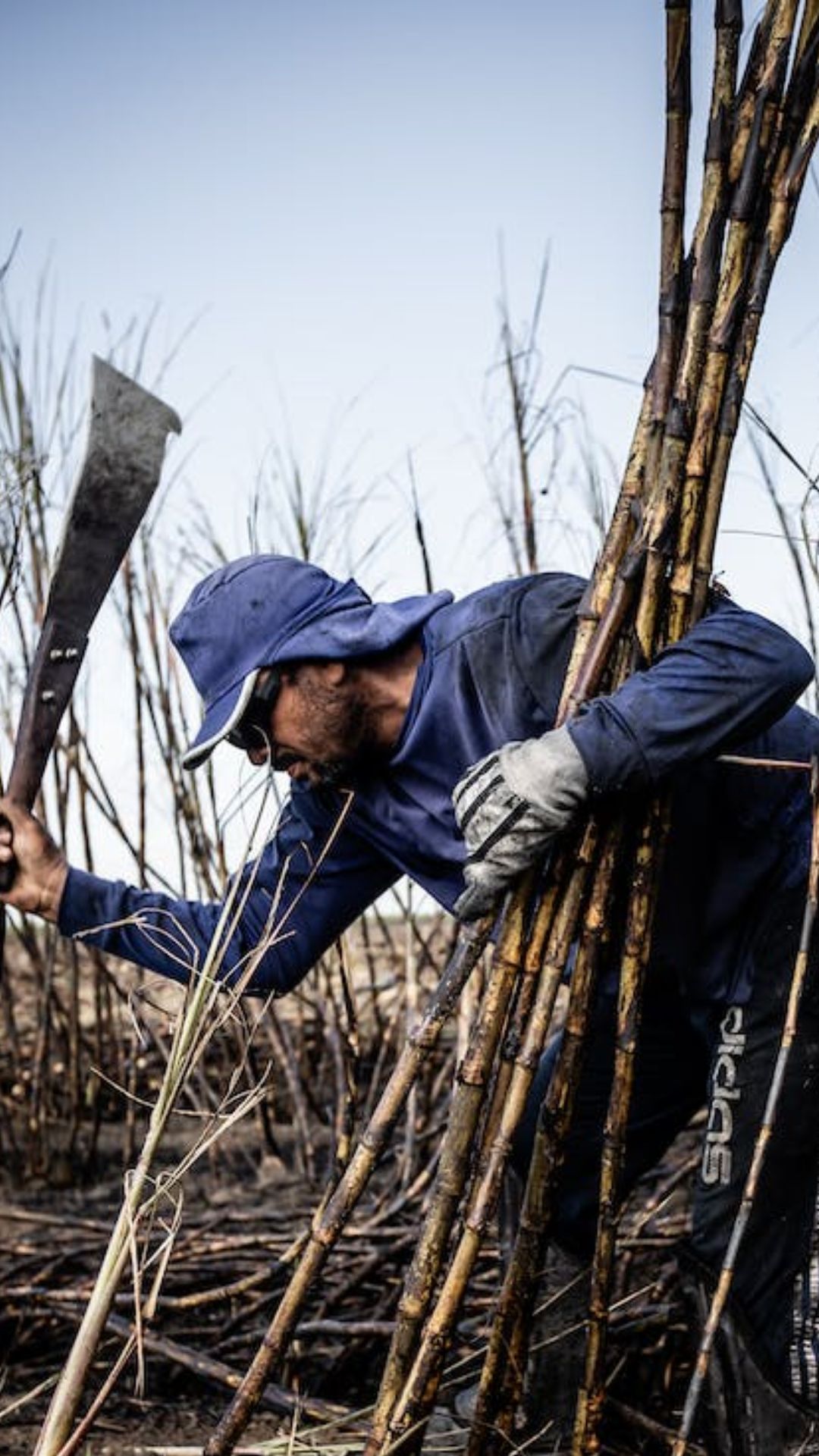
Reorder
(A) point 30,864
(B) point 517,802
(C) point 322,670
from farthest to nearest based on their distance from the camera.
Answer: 1. (A) point 30,864
2. (C) point 322,670
3. (B) point 517,802

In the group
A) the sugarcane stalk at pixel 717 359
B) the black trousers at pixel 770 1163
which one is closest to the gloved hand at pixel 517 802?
the sugarcane stalk at pixel 717 359

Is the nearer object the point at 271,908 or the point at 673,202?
the point at 673,202

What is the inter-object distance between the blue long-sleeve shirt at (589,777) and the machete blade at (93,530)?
1.06 ft

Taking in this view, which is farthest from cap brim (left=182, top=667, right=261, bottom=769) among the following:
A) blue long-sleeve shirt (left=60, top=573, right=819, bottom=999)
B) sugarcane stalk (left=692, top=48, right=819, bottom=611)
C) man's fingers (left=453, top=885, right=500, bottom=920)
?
sugarcane stalk (left=692, top=48, right=819, bottom=611)

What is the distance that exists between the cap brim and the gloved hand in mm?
428

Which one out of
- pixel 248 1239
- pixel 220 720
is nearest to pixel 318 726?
pixel 220 720

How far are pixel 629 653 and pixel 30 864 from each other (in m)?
1.14

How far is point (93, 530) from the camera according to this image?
257 centimetres

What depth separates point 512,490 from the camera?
4238 millimetres

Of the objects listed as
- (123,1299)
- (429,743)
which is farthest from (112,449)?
(123,1299)

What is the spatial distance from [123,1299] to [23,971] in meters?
3.83

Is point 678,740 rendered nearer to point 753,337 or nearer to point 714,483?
point 714,483

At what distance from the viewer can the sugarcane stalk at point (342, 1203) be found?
2031mm

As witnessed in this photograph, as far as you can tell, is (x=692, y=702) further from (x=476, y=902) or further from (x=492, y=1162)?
(x=492, y=1162)
